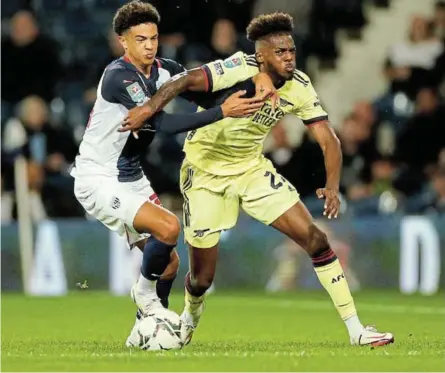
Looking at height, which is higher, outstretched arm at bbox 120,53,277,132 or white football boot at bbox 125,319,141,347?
outstretched arm at bbox 120,53,277,132

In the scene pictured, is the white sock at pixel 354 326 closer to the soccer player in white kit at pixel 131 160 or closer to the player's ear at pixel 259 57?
the soccer player in white kit at pixel 131 160

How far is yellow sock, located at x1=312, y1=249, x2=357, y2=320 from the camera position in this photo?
9156 millimetres

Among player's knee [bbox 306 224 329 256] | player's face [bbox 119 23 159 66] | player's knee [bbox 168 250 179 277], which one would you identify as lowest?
player's knee [bbox 168 250 179 277]

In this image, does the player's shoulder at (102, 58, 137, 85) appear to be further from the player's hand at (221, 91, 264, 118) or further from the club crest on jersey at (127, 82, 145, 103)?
the player's hand at (221, 91, 264, 118)

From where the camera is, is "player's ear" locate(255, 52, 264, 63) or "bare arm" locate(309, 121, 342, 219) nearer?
"bare arm" locate(309, 121, 342, 219)

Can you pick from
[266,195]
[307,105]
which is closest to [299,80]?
[307,105]

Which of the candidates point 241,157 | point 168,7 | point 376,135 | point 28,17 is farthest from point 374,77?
point 241,157

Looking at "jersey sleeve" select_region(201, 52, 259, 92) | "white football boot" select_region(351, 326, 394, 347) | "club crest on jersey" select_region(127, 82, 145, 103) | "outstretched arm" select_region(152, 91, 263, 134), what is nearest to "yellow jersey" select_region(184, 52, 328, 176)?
"jersey sleeve" select_region(201, 52, 259, 92)

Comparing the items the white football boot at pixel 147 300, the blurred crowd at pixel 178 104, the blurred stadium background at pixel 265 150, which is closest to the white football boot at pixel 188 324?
the white football boot at pixel 147 300

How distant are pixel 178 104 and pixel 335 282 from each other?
7.93m

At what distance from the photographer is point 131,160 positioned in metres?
9.35

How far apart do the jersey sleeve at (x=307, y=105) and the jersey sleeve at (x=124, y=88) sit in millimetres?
1147

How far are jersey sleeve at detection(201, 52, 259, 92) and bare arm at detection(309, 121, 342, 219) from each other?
0.60m

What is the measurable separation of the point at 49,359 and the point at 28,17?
31.0 ft
